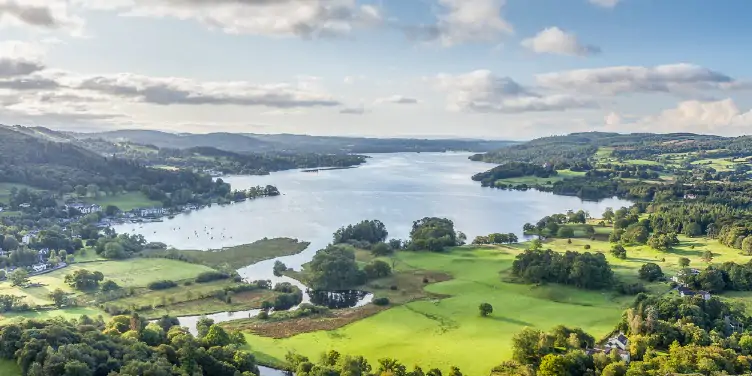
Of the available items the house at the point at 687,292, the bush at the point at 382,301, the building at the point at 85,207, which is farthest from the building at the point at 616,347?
the building at the point at 85,207

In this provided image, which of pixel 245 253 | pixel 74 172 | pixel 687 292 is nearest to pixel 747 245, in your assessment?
pixel 687 292

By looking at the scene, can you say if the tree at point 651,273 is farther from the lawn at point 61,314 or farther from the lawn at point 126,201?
the lawn at point 126,201

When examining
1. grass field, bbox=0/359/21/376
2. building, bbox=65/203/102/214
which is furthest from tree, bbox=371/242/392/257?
building, bbox=65/203/102/214

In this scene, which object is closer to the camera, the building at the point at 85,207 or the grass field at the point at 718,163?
the building at the point at 85,207

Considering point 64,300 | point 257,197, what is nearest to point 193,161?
point 257,197

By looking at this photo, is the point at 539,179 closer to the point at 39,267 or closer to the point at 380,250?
the point at 380,250

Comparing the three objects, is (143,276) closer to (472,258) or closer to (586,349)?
(472,258)
